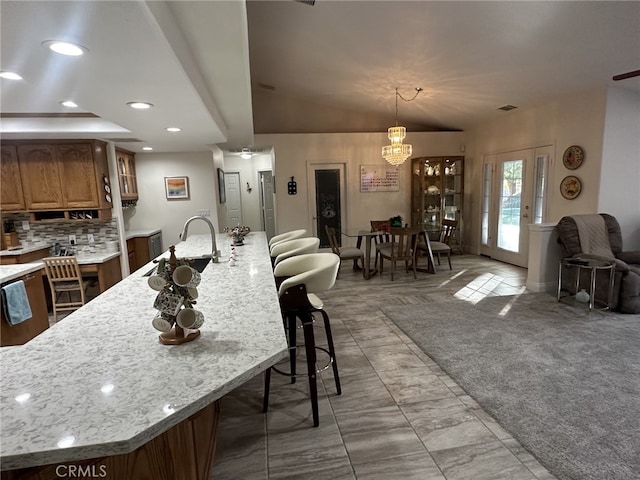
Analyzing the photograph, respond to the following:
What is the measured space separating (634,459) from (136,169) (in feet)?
20.6

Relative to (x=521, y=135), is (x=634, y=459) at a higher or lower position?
lower

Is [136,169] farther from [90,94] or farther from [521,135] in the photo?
[521,135]

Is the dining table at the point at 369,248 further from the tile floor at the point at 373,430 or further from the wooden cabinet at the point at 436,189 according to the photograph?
the tile floor at the point at 373,430

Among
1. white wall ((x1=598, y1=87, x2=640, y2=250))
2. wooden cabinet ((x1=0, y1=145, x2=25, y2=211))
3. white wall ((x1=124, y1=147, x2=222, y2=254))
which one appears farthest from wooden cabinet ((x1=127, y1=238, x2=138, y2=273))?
white wall ((x1=598, y1=87, x2=640, y2=250))

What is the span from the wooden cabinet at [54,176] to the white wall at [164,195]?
1.21 meters

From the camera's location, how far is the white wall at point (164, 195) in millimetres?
5434

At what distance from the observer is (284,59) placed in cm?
487

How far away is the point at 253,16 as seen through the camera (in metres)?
3.75

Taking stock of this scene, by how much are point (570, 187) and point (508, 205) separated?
128 centimetres

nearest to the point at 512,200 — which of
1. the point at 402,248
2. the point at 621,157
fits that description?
the point at 621,157

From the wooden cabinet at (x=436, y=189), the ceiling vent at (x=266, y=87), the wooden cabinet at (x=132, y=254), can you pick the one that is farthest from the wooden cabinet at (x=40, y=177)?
the wooden cabinet at (x=436, y=189)

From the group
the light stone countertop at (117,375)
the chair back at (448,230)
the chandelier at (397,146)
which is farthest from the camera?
the chair back at (448,230)

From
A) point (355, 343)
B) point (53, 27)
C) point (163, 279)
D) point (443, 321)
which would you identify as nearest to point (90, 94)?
point (53, 27)

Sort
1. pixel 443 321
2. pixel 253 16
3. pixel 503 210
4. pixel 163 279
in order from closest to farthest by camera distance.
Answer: pixel 163 279 → pixel 443 321 → pixel 253 16 → pixel 503 210
